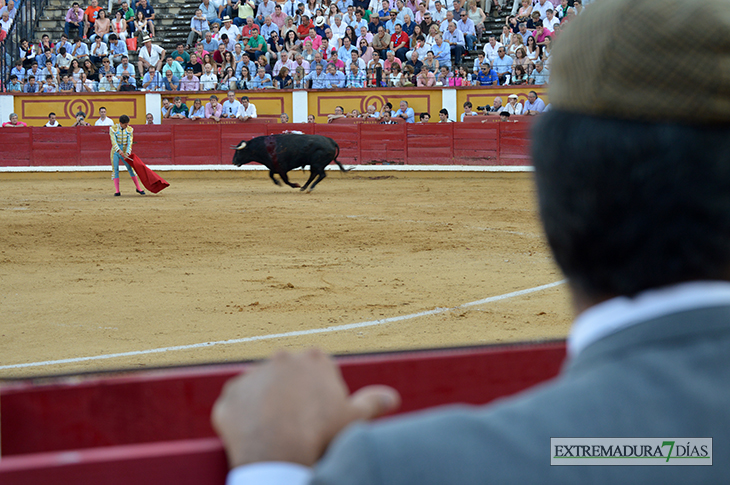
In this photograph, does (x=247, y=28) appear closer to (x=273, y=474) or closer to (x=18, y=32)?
(x=18, y=32)

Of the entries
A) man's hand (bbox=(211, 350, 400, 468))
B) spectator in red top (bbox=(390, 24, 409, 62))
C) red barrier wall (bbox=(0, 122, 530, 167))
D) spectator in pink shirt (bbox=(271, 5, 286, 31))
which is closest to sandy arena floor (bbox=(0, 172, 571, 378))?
man's hand (bbox=(211, 350, 400, 468))

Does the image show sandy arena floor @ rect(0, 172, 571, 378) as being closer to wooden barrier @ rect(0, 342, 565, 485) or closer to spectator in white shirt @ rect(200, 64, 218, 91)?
wooden barrier @ rect(0, 342, 565, 485)

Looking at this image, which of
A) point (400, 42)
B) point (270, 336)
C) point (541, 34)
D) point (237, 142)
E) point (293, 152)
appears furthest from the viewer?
point (400, 42)

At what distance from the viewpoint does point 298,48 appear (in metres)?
19.1

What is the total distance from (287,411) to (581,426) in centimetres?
25

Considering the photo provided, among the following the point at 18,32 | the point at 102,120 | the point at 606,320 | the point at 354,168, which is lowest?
the point at 354,168

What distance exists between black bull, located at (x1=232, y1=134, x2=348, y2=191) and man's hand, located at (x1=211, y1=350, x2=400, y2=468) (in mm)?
12761

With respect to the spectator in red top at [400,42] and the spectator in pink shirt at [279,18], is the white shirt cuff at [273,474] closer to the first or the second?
the spectator in red top at [400,42]

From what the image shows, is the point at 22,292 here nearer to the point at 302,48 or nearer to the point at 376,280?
the point at 376,280

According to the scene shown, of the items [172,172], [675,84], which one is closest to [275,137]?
[172,172]

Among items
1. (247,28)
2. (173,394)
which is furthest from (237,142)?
(173,394)

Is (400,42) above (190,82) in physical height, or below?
above

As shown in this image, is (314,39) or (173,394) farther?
(314,39)

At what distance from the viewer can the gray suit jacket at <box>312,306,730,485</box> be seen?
0.61 meters
